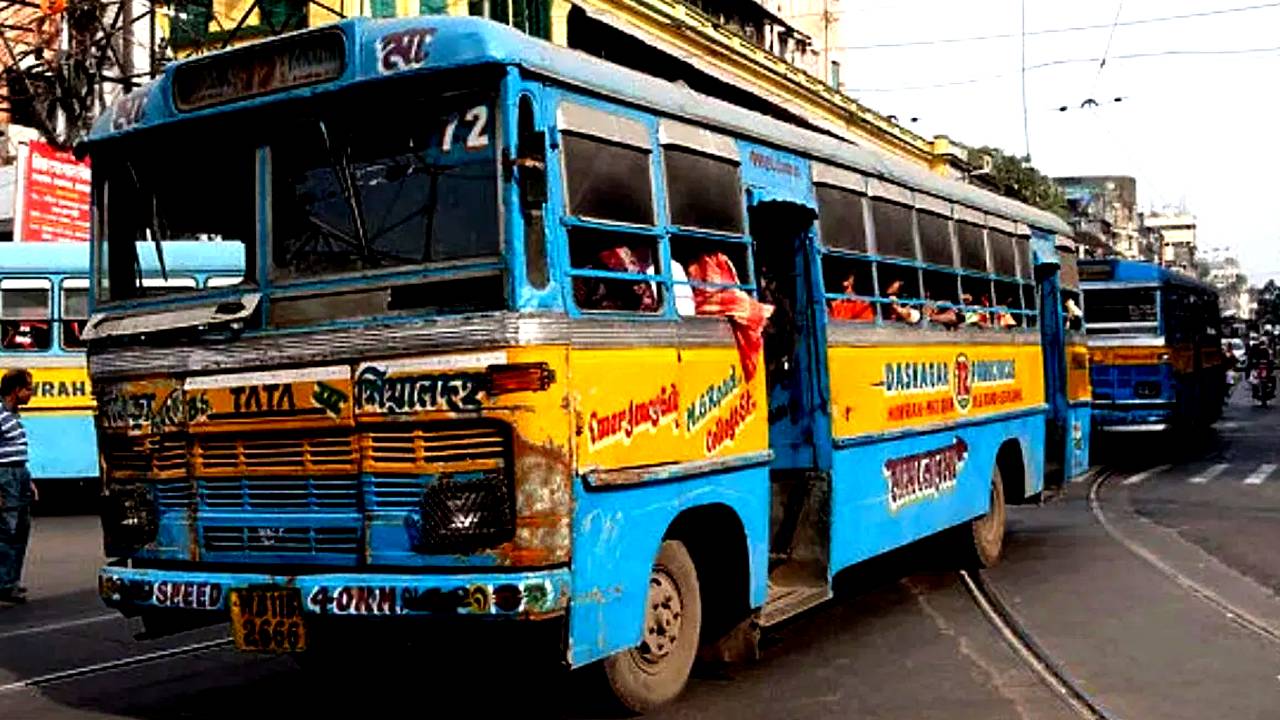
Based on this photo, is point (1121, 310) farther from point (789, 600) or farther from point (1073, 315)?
point (789, 600)

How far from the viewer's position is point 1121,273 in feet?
66.6

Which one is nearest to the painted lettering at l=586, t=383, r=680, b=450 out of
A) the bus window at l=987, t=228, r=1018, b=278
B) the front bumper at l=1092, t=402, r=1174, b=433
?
the bus window at l=987, t=228, r=1018, b=278

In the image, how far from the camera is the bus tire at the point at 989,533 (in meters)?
9.88

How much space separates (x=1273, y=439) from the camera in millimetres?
23969

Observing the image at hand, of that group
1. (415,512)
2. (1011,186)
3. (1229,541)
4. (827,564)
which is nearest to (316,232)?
(415,512)

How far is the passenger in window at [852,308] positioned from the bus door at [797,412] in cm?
24

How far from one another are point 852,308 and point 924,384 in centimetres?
125

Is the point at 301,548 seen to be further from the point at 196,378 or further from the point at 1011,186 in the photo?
the point at 1011,186

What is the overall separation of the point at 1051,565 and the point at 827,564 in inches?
148

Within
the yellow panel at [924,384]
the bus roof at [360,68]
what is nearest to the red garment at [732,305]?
the bus roof at [360,68]

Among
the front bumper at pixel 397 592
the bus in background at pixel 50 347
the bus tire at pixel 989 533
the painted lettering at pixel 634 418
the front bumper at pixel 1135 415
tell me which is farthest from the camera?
the front bumper at pixel 1135 415

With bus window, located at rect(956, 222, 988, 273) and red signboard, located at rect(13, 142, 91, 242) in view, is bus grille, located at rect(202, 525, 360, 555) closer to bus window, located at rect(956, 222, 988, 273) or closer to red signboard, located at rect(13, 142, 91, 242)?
bus window, located at rect(956, 222, 988, 273)

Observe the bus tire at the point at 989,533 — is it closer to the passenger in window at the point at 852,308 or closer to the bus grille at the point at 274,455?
the passenger in window at the point at 852,308

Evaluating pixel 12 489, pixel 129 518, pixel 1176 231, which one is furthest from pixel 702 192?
pixel 1176 231
